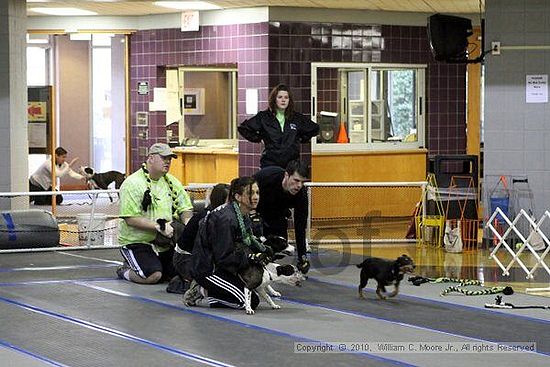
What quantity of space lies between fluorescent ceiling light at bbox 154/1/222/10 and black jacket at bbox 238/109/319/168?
4.48m

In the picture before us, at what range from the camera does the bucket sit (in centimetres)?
1282

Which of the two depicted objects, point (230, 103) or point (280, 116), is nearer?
point (280, 116)

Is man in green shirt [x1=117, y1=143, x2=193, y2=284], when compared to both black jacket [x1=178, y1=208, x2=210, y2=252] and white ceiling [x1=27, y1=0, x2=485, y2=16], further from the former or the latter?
white ceiling [x1=27, y1=0, x2=485, y2=16]

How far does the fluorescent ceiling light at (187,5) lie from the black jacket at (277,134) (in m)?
4.48

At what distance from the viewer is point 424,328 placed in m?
7.98

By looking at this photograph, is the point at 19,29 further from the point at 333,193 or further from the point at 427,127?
the point at 427,127

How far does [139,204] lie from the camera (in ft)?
32.4

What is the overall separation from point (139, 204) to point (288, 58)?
19.4ft

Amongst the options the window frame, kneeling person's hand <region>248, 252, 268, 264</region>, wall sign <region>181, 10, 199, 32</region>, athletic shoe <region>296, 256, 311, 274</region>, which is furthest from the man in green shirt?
the window frame

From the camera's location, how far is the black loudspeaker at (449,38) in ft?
40.4

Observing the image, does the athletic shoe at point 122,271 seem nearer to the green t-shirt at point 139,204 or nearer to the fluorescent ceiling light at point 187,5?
the green t-shirt at point 139,204

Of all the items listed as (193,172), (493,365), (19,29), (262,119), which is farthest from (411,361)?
(193,172)

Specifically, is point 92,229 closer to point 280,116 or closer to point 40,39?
point 280,116

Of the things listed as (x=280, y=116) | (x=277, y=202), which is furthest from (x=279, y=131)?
(x=277, y=202)
